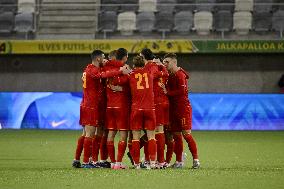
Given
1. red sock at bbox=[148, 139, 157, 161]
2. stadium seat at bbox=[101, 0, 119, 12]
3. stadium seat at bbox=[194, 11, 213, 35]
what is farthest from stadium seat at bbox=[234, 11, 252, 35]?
red sock at bbox=[148, 139, 157, 161]

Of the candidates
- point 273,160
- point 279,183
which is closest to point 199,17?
Answer: point 273,160

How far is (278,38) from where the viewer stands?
92.7 ft

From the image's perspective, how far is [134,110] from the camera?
41.1 feet

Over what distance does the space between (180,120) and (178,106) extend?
0.26 metres

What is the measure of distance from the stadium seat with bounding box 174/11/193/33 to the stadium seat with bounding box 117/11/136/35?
1674 millimetres

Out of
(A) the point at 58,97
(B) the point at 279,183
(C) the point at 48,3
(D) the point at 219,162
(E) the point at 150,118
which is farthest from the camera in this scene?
(C) the point at 48,3

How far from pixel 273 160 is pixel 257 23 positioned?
1507 cm

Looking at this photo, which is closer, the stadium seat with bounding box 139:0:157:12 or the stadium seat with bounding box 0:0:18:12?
the stadium seat with bounding box 139:0:157:12

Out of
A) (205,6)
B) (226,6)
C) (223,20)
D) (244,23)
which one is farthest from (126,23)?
(244,23)

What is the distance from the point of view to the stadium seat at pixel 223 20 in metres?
29.1

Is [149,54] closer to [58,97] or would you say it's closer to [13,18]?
[58,97]

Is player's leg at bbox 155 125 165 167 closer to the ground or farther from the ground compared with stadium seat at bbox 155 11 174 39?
closer to the ground

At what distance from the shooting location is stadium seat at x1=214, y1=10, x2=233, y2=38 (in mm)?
29062

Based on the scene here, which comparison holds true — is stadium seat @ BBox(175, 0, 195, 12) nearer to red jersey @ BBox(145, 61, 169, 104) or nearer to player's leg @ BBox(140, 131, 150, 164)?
player's leg @ BBox(140, 131, 150, 164)
